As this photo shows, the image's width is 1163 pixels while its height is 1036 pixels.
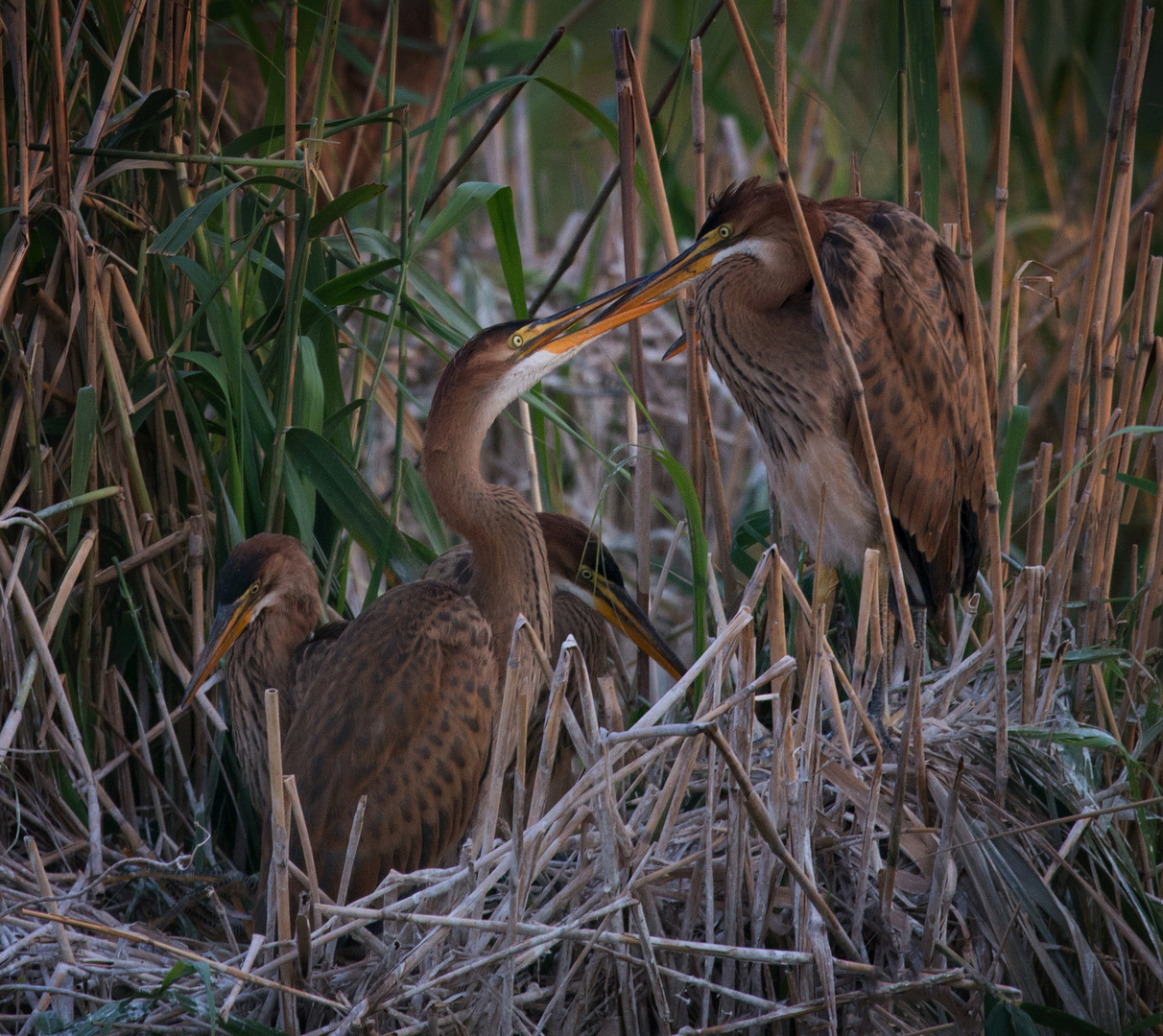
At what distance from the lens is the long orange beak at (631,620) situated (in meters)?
2.92

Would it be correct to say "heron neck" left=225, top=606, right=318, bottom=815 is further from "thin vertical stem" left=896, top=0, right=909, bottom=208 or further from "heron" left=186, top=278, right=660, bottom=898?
"thin vertical stem" left=896, top=0, right=909, bottom=208

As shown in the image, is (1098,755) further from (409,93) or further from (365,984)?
(409,93)

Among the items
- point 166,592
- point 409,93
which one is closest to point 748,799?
point 166,592

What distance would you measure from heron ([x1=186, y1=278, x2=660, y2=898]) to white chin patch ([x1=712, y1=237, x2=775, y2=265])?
23 cm

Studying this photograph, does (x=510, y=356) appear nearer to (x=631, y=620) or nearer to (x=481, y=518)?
(x=481, y=518)

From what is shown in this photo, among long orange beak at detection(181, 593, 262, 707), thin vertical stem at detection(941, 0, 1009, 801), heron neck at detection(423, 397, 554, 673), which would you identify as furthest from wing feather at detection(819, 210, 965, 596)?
long orange beak at detection(181, 593, 262, 707)

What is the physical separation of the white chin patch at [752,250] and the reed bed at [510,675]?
0.52 ft

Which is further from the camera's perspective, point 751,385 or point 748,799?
point 751,385

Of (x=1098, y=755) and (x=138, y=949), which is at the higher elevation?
(x=1098, y=755)

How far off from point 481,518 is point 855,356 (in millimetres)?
904

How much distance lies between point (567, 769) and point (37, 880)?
120 centimetres

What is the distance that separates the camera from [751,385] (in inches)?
115

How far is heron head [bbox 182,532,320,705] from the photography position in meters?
2.55

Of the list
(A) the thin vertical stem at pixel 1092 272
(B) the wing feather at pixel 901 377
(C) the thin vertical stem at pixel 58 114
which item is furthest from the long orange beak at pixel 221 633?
(A) the thin vertical stem at pixel 1092 272
